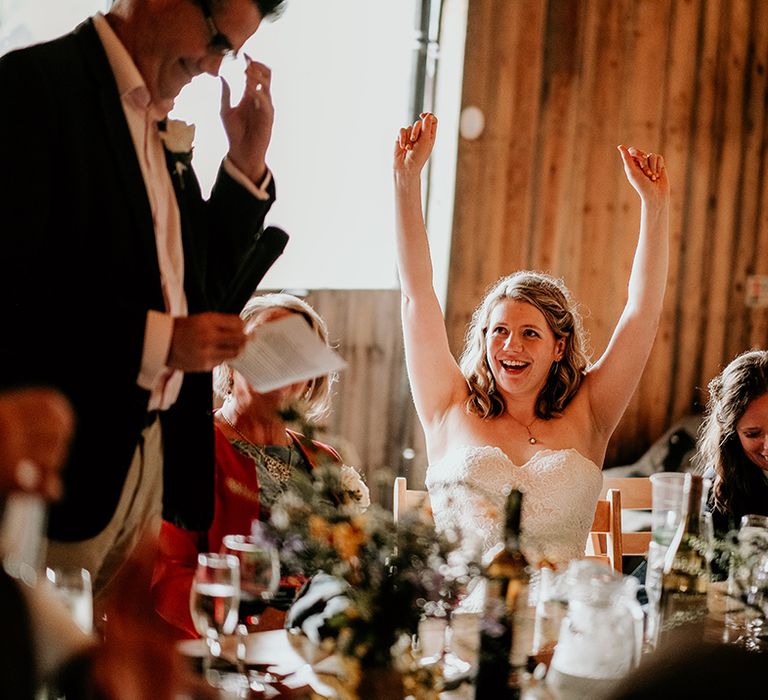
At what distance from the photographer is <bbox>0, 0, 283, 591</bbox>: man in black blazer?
153 centimetres

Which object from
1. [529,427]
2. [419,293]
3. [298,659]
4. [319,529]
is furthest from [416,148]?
[319,529]

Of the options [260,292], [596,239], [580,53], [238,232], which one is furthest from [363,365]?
[238,232]

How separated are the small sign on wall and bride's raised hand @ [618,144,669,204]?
7.82 feet

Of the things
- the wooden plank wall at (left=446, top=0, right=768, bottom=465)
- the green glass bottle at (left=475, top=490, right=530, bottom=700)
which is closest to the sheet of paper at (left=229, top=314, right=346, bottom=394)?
the green glass bottle at (left=475, top=490, right=530, bottom=700)

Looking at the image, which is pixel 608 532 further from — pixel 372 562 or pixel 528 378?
pixel 372 562

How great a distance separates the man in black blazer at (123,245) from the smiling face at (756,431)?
1.43 metres

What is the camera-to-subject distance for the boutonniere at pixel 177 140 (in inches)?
68.3

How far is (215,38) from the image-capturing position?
1.65 m

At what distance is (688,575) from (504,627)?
2.15ft

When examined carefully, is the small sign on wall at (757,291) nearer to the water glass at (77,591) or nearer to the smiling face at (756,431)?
the smiling face at (756,431)

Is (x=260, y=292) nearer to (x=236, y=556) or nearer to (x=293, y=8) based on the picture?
(x=293, y=8)

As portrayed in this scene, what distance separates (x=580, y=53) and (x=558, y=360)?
2.15 meters

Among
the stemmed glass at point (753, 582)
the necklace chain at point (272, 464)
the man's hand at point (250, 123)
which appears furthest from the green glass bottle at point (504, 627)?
the necklace chain at point (272, 464)

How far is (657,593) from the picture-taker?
5.71ft
